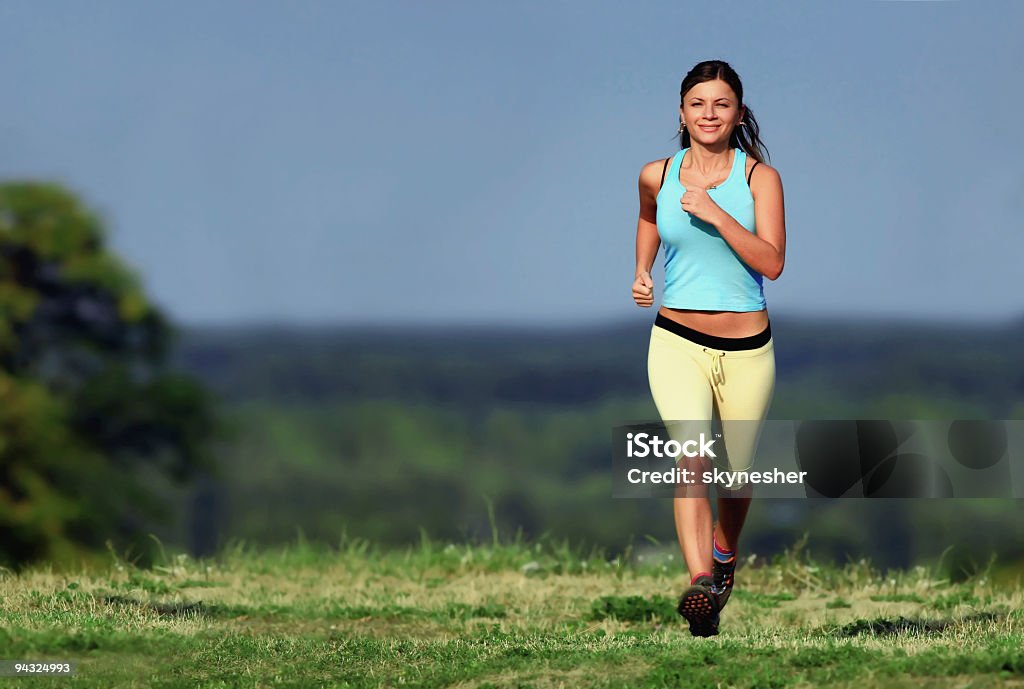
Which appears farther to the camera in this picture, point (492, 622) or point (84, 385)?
point (84, 385)

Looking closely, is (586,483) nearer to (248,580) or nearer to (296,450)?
(296,450)

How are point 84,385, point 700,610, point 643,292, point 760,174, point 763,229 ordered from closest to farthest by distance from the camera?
1. point 763,229
2. point 760,174
3. point 700,610
4. point 643,292
5. point 84,385

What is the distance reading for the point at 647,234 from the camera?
8.31 meters

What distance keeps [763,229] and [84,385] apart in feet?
43.0

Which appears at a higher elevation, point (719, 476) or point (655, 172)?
point (655, 172)

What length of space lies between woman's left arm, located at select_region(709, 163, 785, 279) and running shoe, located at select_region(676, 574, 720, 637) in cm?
190

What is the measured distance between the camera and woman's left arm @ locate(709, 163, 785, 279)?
296 inches

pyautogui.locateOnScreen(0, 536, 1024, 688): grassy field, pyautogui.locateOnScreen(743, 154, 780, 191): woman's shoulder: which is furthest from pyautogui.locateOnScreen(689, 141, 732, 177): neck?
pyautogui.locateOnScreen(0, 536, 1024, 688): grassy field

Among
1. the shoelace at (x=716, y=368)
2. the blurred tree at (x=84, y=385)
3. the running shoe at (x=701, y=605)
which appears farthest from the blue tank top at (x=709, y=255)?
the blurred tree at (x=84, y=385)

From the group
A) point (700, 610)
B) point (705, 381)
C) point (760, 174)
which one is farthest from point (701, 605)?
point (760, 174)

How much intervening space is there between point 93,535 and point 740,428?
1152 cm

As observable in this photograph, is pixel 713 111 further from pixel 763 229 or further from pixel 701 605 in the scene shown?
pixel 701 605

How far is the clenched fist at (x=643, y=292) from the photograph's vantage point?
26.4 ft

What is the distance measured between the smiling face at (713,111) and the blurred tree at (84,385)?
11582 millimetres
